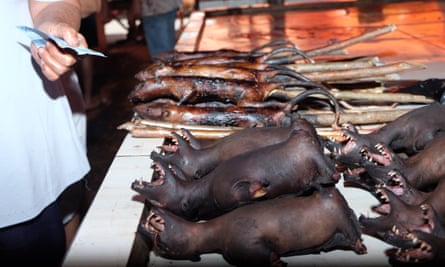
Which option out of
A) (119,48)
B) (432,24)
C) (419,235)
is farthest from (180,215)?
(119,48)

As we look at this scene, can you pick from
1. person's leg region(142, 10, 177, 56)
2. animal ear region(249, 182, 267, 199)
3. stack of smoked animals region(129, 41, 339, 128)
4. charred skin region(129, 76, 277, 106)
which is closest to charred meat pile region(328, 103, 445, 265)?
animal ear region(249, 182, 267, 199)

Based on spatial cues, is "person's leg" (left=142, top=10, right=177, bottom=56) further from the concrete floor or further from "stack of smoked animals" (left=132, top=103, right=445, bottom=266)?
"stack of smoked animals" (left=132, top=103, right=445, bottom=266)

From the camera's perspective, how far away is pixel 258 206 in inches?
42.6

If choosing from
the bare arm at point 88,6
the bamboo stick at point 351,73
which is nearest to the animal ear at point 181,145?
the bare arm at point 88,6

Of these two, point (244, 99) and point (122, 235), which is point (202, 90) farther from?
point (122, 235)

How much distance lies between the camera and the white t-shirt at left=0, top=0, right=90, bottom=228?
1459 millimetres

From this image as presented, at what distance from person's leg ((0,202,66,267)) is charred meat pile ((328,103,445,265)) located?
0.95 m

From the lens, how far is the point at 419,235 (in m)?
0.95

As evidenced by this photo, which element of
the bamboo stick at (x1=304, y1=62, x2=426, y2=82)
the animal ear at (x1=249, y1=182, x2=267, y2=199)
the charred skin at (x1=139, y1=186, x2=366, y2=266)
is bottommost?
the charred skin at (x1=139, y1=186, x2=366, y2=266)

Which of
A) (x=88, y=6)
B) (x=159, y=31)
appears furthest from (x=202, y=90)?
(x=159, y=31)

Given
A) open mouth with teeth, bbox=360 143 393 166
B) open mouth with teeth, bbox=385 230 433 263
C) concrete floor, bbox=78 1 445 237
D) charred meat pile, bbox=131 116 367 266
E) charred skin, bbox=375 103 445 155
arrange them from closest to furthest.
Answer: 1. open mouth with teeth, bbox=385 230 433 263
2. charred meat pile, bbox=131 116 367 266
3. open mouth with teeth, bbox=360 143 393 166
4. charred skin, bbox=375 103 445 155
5. concrete floor, bbox=78 1 445 237

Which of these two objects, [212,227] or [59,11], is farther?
[59,11]

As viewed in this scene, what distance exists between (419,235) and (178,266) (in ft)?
1.72

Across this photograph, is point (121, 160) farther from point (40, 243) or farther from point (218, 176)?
point (218, 176)
